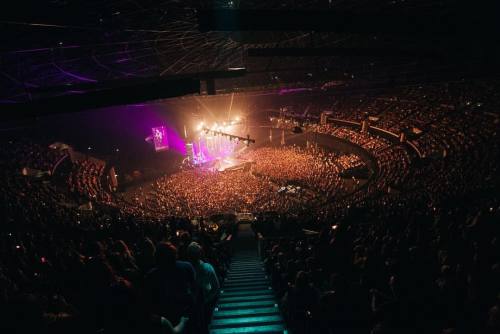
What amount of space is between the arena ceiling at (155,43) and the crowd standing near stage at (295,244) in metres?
3.74

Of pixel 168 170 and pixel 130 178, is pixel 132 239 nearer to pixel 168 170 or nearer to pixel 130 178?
pixel 130 178

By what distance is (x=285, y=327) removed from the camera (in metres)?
4.69

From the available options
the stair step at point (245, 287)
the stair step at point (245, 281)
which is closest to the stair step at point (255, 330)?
the stair step at point (245, 287)

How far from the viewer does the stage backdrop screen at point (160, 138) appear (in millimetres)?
36469

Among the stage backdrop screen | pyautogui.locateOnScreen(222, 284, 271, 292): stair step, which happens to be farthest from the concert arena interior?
the stage backdrop screen

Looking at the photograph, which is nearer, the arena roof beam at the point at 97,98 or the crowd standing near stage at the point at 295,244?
the crowd standing near stage at the point at 295,244

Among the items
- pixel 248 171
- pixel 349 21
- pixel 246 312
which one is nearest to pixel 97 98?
pixel 349 21

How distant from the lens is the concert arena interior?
398 cm

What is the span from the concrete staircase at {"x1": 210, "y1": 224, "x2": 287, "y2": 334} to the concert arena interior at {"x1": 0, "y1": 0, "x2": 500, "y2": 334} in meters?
0.05

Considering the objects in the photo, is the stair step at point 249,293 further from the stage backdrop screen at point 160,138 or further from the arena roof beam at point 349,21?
the stage backdrop screen at point 160,138

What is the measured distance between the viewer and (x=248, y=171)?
104 feet

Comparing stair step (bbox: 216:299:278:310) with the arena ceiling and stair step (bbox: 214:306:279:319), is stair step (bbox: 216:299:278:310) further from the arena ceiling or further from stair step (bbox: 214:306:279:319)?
the arena ceiling

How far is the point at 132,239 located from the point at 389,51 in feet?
32.7

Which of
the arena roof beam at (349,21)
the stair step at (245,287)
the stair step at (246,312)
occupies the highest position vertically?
the arena roof beam at (349,21)
